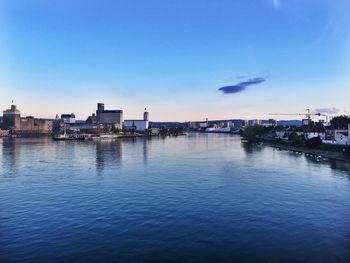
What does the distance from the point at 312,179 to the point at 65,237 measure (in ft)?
86.7

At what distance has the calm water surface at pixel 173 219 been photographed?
1422 centimetres

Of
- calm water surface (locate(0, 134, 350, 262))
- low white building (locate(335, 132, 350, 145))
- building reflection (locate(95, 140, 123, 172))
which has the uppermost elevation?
low white building (locate(335, 132, 350, 145))

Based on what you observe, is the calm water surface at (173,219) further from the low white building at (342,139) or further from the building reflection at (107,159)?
the low white building at (342,139)

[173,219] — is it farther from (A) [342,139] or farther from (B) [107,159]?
(A) [342,139]

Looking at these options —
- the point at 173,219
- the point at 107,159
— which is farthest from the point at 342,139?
the point at 173,219

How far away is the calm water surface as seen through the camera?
14.2 m

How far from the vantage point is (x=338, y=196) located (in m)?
25.4

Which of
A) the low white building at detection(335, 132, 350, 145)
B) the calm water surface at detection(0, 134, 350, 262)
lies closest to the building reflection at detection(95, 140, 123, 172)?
the calm water surface at detection(0, 134, 350, 262)

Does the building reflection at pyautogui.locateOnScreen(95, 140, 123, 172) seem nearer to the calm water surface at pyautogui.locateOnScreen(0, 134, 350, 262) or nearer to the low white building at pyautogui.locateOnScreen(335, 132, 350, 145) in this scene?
the calm water surface at pyautogui.locateOnScreen(0, 134, 350, 262)

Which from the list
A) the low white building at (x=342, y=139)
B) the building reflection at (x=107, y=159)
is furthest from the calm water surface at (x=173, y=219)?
the low white building at (x=342, y=139)

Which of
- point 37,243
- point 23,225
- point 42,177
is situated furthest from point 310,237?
point 42,177

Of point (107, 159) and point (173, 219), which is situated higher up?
point (107, 159)

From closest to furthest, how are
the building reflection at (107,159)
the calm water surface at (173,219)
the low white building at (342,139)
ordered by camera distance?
the calm water surface at (173,219) < the building reflection at (107,159) < the low white building at (342,139)

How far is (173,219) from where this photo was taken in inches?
747
